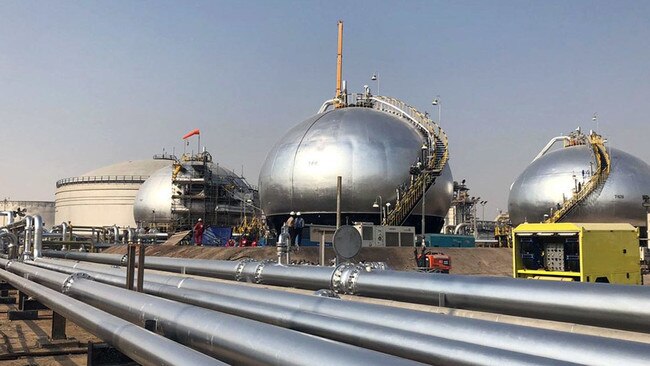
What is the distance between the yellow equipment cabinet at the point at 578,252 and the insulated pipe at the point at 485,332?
12736mm

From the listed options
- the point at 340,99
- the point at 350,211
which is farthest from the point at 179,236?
the point at 340,99

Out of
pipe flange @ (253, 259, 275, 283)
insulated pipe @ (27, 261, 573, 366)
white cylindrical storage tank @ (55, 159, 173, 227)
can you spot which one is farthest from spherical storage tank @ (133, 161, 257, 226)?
insulated pipe @ (27, 261, 573, 366)

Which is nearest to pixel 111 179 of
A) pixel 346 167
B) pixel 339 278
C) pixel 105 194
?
pixel 105 194

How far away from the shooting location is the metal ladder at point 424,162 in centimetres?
3772

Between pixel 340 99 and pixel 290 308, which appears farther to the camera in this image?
pixel 340 99

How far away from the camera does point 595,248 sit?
53.8 ft

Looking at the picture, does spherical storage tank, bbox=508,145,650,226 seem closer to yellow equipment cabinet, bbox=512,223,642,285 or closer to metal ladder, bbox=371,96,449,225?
metal ladder, bbox=371,96,449,225

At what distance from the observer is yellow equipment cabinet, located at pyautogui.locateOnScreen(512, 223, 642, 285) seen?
16.3 metres

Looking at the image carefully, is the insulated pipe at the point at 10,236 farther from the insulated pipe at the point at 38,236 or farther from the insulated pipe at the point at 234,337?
the insulated pipe at the point at 234,337

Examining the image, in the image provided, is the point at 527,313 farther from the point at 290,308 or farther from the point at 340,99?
the point at 340,99

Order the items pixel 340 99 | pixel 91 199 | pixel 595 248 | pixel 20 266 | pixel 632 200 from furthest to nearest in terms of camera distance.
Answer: pixel 91 199 → pixel 340 99 → pixel 632 200 → pixel 595 248 → pixel 20 266

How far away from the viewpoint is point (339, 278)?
7762 mm

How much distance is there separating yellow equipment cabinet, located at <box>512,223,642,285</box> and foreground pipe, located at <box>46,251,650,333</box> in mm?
10426

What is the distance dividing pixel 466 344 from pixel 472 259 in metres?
29.4
